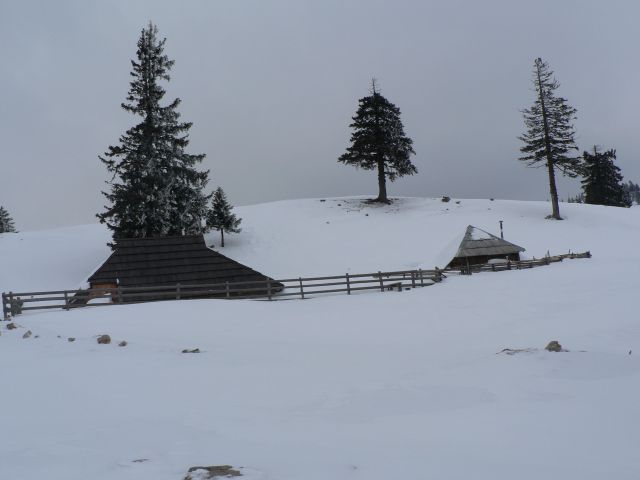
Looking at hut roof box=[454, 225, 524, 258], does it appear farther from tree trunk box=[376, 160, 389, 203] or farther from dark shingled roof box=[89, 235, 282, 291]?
tree trunk box=[376, 160, 389, 203]

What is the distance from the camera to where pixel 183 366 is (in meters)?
8.24

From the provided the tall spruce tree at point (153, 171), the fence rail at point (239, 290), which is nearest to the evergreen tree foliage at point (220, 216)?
the tall spruce tree at point (153, 171)

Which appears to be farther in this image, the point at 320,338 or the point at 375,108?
the point at 375,108

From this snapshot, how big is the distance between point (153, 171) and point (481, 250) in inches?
917

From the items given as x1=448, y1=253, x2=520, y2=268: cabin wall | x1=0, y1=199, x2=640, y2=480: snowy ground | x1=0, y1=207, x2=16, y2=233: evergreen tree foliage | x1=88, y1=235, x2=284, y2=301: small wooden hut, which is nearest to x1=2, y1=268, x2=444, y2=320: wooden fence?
x1=88, y1=235, x2=284, y2=301: small wooden hut

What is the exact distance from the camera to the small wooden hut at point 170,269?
2216 centimetres

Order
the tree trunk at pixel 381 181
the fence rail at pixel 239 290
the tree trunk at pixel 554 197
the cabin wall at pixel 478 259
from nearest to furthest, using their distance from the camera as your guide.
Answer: the fence rail at pixel 239 290, the cabin wall at pixel 478 259, the tree trunk at pixel 554 197, the tree trunk at pixel 381 181

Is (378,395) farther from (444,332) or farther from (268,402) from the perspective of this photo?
(444,332)

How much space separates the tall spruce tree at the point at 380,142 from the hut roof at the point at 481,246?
2076 centimetres

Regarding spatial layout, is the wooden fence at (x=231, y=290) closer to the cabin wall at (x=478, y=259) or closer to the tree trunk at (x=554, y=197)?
the cabin wall at (x=478, y=259)

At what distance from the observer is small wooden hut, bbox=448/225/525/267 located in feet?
87.9

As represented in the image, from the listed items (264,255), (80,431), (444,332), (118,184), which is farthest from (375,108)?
(80,431)

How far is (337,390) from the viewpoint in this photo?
6.68 metres

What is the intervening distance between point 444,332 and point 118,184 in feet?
89.0
